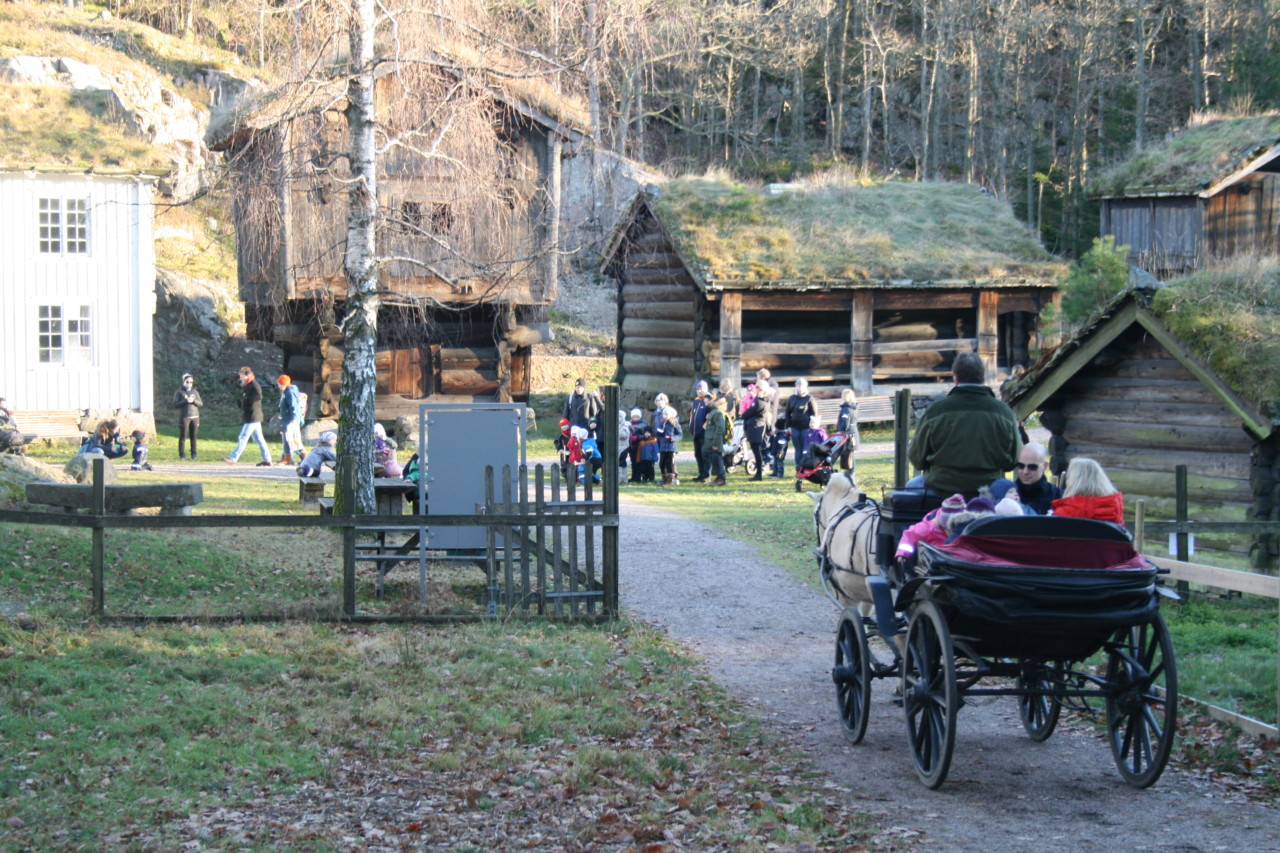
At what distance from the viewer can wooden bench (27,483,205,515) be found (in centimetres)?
1294

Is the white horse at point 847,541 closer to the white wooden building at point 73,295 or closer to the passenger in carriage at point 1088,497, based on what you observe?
the passenger in carriage at point 1088,497

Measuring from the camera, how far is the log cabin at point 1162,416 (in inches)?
524

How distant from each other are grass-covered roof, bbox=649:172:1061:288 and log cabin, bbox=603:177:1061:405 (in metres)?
0.04

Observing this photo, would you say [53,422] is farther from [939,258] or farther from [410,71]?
[939,258]

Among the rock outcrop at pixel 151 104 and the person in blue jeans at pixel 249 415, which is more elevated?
the rock outcrop at pixel 151 104

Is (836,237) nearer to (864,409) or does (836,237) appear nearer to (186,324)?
(864,409)

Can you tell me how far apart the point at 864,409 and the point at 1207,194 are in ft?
39.1

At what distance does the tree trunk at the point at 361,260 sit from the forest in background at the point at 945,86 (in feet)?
95.7

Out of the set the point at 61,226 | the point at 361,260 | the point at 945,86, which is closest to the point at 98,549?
the point at 361,260

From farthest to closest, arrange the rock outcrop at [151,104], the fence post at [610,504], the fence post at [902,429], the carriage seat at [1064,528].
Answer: the rock outcrop at [151,104]
the fence post at [610,504]
the fence post at [902,429]
the carriage seat at [1064,528]

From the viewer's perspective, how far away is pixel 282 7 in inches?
535

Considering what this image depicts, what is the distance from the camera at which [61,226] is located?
29688 mm

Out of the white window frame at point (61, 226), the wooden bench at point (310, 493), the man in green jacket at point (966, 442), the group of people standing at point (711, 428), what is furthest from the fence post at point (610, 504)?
the white window frame at point (61, 226)

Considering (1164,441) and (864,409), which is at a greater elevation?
(864,409)
